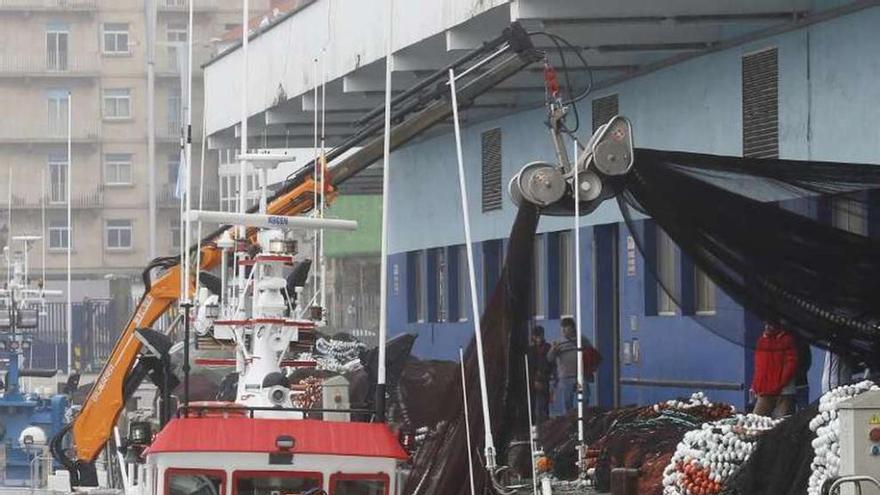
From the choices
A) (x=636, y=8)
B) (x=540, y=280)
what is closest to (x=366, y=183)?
(x=540, y=280)

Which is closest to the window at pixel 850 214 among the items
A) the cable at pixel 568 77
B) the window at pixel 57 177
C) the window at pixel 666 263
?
the cable at pixel 568 77

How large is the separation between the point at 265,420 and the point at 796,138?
8000 mm

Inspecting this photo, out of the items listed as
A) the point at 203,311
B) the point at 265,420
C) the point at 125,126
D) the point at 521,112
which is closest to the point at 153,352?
the point at 203,311

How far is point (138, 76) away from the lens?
65500mm

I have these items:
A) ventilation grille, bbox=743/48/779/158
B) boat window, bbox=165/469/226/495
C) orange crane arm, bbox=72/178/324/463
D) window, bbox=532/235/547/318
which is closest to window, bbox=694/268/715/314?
ventilation grille, bbox=743/48/779/158

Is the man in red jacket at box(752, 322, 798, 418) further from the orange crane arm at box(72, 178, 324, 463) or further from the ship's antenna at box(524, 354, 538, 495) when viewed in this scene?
the orange crane arm at box(72, 178, 324, 463)

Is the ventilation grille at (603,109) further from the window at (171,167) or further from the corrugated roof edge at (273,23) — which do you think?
the window at (171,167)

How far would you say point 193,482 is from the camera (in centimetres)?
1703

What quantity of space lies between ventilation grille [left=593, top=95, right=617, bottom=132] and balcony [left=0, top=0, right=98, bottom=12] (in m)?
40.3

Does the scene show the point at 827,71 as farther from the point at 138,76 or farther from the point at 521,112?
the point at 138,76

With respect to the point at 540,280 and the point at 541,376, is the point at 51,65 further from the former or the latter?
the point at 541,376

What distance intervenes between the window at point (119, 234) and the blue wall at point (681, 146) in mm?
30388

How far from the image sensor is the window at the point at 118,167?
64.9 m

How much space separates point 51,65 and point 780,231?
171 ft
